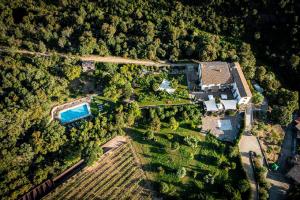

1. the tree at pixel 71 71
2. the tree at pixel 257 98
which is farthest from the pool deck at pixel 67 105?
the tree at pixel 257 98

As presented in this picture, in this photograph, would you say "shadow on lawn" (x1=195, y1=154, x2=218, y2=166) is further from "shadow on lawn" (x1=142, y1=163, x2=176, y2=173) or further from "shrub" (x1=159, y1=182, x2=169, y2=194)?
"shrub" (x1=159, y1=182, x2=169, y2=194)

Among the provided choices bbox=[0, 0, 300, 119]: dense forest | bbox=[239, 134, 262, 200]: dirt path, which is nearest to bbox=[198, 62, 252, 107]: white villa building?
bbox=[0, 0, 300, 119]: dense forest

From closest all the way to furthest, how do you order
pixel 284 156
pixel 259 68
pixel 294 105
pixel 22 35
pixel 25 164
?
pixel 25 164 < pixel 284 156 < pixel 294 105 < pixel 259 68 < pixel 22 35

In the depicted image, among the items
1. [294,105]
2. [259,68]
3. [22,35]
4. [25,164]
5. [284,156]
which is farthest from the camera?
[22,35]

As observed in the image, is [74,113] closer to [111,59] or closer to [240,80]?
[111,59]

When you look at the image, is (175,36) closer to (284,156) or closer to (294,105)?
(294,105)

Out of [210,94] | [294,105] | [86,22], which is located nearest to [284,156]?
[294,105]

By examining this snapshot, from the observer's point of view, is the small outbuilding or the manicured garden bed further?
the small outbuilding
